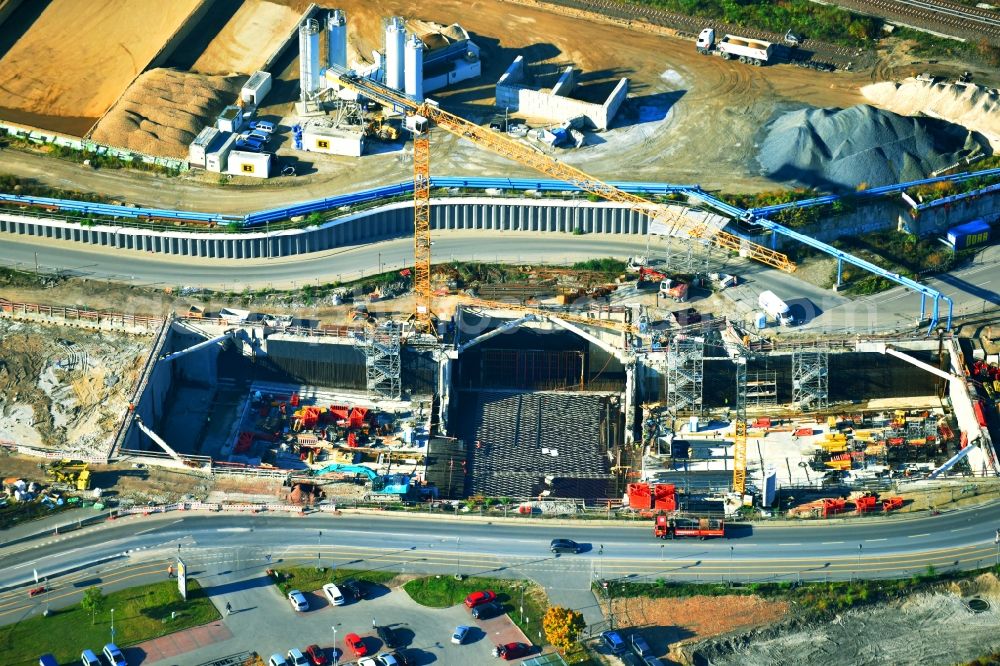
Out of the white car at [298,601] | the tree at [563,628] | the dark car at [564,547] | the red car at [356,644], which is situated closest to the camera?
the red car at [356,644]

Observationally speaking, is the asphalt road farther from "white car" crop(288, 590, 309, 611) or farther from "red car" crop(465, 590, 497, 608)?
"white car" crop(288, 590, 309, 611)

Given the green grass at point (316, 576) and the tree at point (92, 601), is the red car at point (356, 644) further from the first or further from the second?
the tree at point (92, 601)

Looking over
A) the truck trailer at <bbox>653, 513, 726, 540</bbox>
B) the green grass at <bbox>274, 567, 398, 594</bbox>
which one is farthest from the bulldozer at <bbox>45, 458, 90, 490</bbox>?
the truck trailer at <bbox>653, 513, 726, 540</bbox>

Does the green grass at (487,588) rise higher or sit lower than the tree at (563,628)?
higher

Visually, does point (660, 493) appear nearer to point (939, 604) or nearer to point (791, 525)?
point (791, 525)

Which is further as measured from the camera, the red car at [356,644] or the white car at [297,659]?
the red car at [356,644]

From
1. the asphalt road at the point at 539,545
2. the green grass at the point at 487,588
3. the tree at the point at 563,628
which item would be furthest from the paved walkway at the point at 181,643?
the tree at the point at 563,628

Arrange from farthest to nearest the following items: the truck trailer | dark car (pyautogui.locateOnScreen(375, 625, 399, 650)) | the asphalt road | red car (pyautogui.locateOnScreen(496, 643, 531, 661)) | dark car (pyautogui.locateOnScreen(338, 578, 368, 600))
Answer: the truck trailer → the asphalt road → dark car (pyautogui.locateOnScreen(338, 578, 368, 600)) → dark car (pyautogui.locateOnScreen(375, 625, 399, 650)) → red car (pyautogui.locateOnScreen(496, 643, 531, 661))
